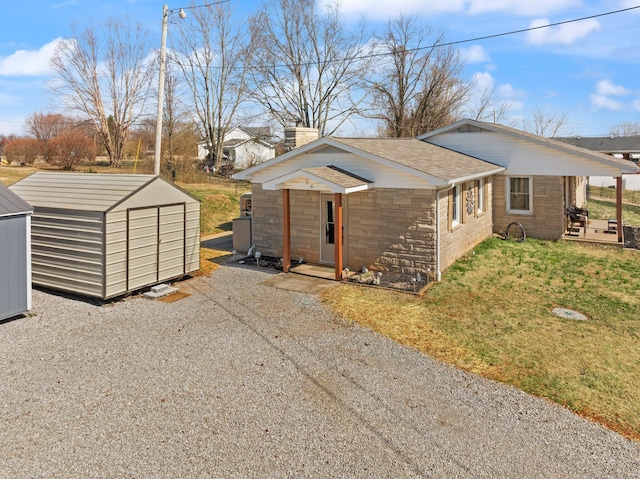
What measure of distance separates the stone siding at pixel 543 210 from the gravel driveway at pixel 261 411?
35.9 ft

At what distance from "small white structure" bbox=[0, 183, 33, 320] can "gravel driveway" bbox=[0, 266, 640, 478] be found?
1.41 ft

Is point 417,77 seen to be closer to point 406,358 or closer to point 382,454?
point 406,358

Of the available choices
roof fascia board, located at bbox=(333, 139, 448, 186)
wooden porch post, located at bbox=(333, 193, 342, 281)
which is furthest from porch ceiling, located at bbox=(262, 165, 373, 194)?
roof fascia board, located at bbox=(333, 139, 448, 186)

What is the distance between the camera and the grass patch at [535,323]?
639 cm

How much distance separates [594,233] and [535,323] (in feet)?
35.4

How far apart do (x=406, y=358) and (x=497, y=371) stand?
1.37 metres

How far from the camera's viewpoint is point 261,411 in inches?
223

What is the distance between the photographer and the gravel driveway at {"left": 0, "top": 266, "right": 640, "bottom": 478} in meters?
4.70

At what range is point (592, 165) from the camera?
50.9 feet

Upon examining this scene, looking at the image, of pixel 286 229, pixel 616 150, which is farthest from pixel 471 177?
pixel 616 150

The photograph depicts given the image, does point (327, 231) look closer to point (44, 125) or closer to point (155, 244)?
point (155, 244)

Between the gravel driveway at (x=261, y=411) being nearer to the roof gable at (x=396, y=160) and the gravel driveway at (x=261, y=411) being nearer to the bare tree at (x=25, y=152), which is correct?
the roof gable at (x=396, y=160)

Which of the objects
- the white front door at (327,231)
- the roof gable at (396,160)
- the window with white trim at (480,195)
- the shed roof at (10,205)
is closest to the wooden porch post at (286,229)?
the white front door at (327,231)

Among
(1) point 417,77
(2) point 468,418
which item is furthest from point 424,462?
(1) point 417,77
